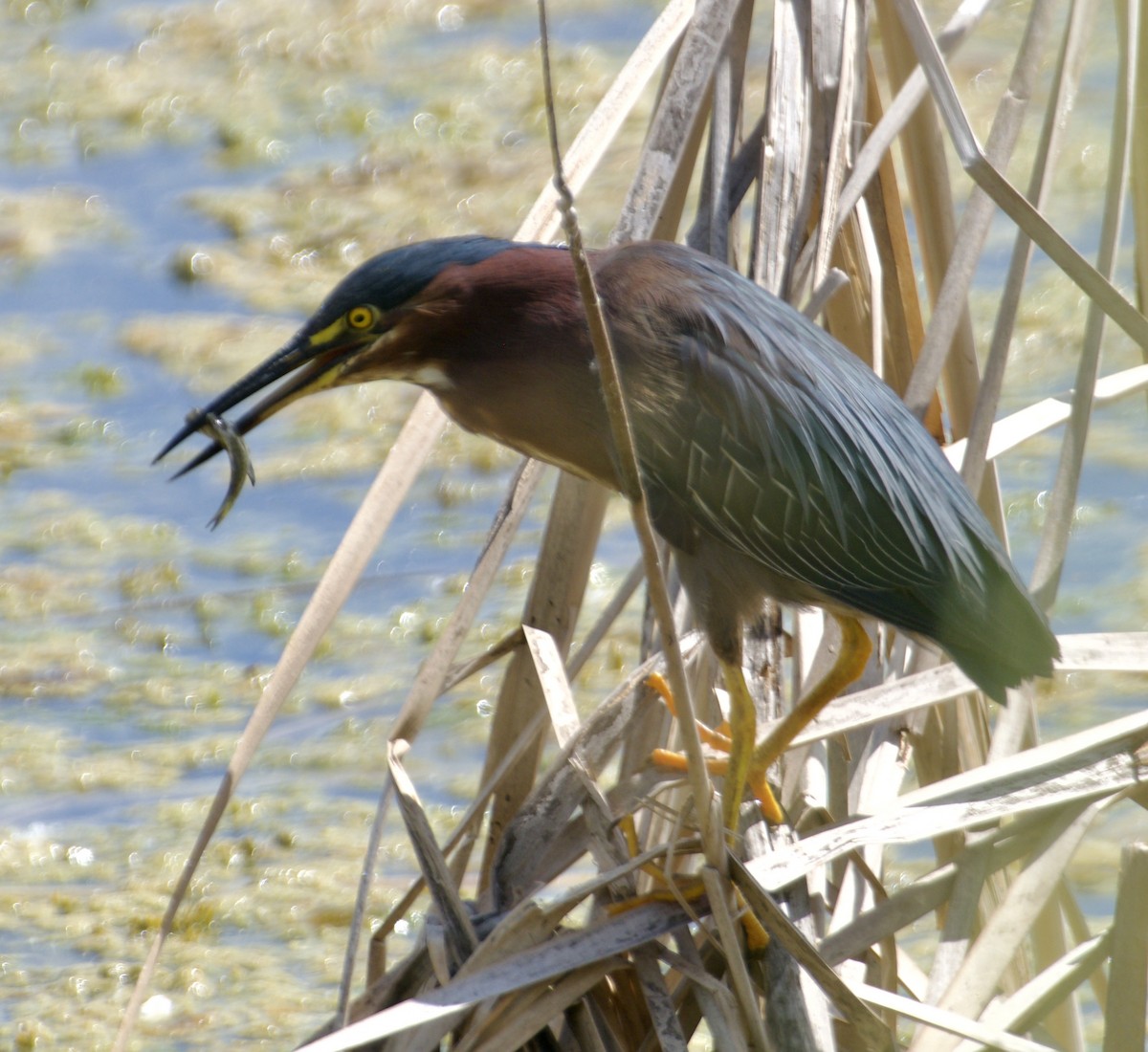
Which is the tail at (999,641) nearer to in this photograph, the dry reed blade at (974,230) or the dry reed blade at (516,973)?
the dry reed blade at (974,230)

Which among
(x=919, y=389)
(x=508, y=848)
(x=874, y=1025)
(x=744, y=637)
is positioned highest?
(x=919, y=389)

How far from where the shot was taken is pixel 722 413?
7.09ft

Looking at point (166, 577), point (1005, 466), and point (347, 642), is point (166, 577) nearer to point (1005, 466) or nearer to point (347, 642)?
point (347, 642)

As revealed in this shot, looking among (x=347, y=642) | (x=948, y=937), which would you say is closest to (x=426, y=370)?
(x=948, y=937)

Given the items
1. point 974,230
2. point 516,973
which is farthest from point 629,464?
point 974,230

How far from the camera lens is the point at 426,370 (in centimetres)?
223

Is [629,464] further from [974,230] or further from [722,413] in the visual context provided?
[974,230]

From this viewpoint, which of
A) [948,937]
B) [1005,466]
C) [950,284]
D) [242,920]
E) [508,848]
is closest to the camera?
[948,937]

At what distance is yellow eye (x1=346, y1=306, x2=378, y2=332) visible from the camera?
210 cm

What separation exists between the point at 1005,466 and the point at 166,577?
2.19 meters

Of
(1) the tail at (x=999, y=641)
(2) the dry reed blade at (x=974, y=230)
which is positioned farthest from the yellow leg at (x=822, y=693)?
(2) the dry reed blade at (x=974, y=230)

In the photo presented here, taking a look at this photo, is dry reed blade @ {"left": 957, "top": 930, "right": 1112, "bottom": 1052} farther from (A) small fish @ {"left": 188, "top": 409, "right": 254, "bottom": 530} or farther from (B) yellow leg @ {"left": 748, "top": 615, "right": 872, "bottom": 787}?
(A) small fish @ {"left": 188, "top": 409, "right": 254, "bottom": 530}

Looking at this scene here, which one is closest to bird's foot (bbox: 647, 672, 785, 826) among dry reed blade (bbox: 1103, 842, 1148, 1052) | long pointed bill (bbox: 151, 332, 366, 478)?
dry reed blade (bbox: 1103, 842, 1148, 1052)

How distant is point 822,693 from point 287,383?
84cm
